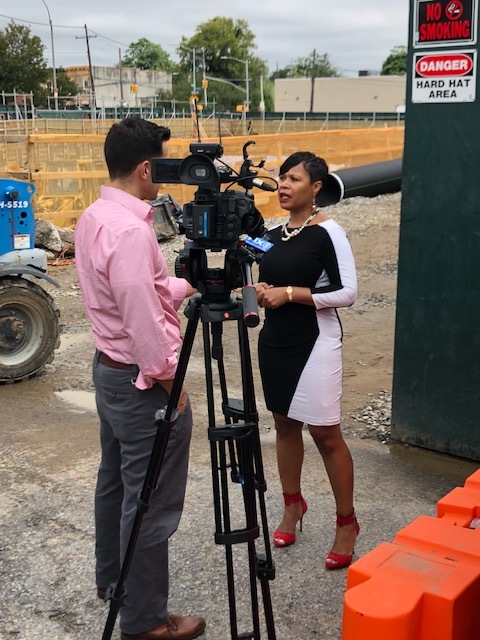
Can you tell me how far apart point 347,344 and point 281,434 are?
13.8 ft

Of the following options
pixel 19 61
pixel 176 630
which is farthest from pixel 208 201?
pixel 19 61

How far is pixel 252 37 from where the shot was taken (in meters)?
121

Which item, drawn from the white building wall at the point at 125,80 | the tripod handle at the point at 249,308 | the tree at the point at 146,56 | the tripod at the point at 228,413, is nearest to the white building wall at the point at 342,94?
the white building wall at the point at 125,80

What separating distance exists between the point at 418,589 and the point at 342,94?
292 feet

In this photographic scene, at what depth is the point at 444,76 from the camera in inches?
180

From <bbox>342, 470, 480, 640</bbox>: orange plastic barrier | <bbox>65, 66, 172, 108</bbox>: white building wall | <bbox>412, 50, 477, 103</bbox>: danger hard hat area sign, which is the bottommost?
<bbox>342, 470, 480, 640</bbox>: orange plastic barrier

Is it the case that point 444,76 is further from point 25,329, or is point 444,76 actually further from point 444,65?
point 25,329

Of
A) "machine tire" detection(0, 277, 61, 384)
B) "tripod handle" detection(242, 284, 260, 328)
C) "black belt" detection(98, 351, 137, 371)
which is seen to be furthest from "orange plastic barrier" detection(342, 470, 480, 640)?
"machine tire" detection(0, 277, 61, 384)

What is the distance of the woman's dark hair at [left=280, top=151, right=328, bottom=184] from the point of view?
3.64 metres

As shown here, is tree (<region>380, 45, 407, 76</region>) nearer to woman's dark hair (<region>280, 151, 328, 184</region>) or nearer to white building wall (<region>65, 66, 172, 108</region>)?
white building wall (<region>65, 66, 172, 108</region>)

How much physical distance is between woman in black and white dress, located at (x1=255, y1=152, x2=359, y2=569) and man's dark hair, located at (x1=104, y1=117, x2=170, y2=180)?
0.90 metres

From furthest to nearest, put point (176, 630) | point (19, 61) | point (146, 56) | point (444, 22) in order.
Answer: point (146, 56)
point (19, 61)
point (444, 22)
point (176, 630)

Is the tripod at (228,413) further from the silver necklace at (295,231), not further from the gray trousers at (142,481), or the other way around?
the silver necklace at (295,231)

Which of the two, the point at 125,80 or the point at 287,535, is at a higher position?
the point at 125,80
